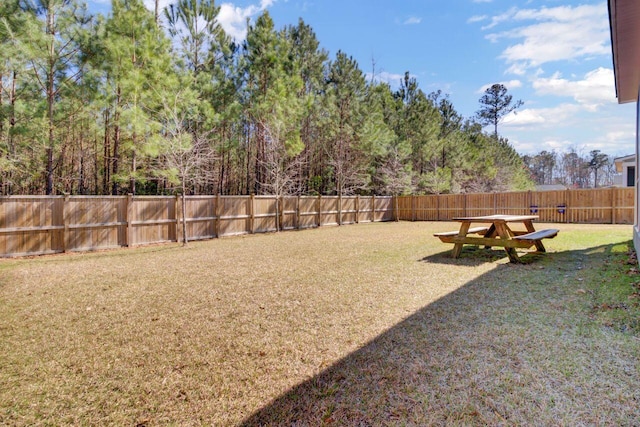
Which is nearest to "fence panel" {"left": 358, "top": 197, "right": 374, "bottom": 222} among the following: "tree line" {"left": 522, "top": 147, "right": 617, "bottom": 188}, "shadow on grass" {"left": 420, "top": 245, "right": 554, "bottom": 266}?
"shadow on grass" {"left": 420, "top": 245, "right": 554, "bottom": 266}

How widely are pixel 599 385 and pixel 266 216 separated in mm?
11924

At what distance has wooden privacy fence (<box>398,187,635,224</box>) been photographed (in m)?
14.2

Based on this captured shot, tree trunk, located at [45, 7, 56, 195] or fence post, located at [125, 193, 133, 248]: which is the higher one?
tree trunk, located at [45, 7, 56, 195]

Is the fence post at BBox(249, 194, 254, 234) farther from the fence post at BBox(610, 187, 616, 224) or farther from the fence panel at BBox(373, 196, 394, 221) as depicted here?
the fence post at BBox(610, 187, 616, 224)

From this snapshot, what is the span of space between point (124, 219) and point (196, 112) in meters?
6.09

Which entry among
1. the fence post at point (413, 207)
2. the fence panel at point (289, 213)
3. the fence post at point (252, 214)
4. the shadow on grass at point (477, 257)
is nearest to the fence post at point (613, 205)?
the fence post at point (413, 207)

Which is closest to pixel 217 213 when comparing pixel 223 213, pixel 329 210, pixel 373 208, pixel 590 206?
pixel 223 213

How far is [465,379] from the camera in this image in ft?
7.22

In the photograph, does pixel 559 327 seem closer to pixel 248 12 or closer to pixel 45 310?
pixel 45 310

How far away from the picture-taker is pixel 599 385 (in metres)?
2.07

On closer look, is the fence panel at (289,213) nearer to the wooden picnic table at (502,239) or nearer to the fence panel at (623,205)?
the wooden picnic table at (502,239)

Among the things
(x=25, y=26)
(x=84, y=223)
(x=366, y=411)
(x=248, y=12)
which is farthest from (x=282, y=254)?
(x=248, y=12)

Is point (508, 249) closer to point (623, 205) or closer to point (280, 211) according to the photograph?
point (280, 211)

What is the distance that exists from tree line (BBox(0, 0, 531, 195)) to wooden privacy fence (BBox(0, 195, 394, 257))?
43.4 inches
